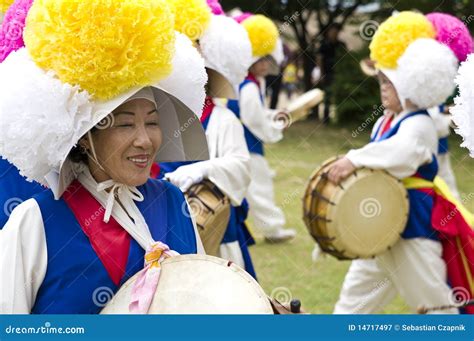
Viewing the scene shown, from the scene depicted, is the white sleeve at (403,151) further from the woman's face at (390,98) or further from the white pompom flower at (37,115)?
the white pompom flower at (37,115)

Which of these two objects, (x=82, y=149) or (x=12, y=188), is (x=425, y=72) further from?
(x=82, y=149)

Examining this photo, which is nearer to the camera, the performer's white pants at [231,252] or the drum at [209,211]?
the drum at [209,211]

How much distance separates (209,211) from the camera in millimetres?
3854

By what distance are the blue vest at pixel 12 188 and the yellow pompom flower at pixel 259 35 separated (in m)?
4.63

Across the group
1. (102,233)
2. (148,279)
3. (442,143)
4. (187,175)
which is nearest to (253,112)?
(442,143)

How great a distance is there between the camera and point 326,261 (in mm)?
6531

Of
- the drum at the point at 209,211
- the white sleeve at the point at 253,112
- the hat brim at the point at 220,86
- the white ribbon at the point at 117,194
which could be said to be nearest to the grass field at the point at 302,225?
the white sleeve at the point at 253,112

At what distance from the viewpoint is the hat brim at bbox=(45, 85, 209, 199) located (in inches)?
90.5

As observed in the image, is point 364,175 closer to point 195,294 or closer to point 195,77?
point 195,77

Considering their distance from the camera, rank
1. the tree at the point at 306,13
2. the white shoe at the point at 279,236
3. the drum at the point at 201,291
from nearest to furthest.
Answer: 1. the drum at the point at 201,291
2. the white shoe at the point at 279,236
3. the tree at the point at 306,13

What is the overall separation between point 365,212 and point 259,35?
336 centimetres

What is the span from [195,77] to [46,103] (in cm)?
56

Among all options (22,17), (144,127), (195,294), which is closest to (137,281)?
(195,294)

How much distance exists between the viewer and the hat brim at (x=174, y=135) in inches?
90.5
